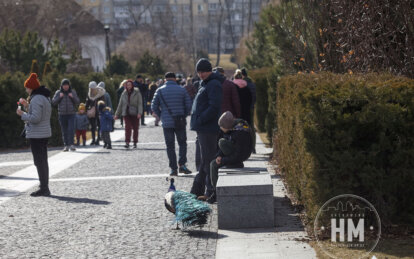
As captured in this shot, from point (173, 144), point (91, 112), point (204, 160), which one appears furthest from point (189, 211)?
point (91, 112)

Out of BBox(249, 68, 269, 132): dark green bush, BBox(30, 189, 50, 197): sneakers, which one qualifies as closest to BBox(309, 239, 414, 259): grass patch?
BBox(30, 189, 50, 197): sneakers

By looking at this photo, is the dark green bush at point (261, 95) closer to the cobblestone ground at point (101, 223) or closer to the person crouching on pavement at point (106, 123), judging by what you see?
the person crouching on pavement at point (106, 123)

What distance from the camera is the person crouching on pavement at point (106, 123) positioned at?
18.8 metres

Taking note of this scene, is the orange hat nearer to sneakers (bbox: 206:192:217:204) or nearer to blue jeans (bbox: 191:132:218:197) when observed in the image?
blue jeans (bbox: 191:132:218:197)

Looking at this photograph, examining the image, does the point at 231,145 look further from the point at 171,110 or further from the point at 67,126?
the point at 67,126

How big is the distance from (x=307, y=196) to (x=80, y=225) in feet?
9.15

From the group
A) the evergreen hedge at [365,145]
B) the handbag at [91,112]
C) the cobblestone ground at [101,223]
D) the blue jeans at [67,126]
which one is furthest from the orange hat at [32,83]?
the handbag at [91,112]

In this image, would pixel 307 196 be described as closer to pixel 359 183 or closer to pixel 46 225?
pixel 359 183

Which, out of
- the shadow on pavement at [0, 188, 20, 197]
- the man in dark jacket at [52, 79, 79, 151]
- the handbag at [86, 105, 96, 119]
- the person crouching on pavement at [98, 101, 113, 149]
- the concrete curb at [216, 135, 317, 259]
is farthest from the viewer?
the handbag at [86, 105, 96, 119]

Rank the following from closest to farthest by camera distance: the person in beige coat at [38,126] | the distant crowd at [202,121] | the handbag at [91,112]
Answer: the distant crowd at [202,121], the person in beige coat at [38,126], the handbag at [91,112]

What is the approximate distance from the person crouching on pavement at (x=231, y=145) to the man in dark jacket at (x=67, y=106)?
9.46 m

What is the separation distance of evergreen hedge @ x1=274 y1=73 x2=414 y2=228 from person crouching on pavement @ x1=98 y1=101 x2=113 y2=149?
12171mm

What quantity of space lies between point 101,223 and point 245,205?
1.80m

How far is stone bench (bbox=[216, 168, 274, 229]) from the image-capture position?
795cm
